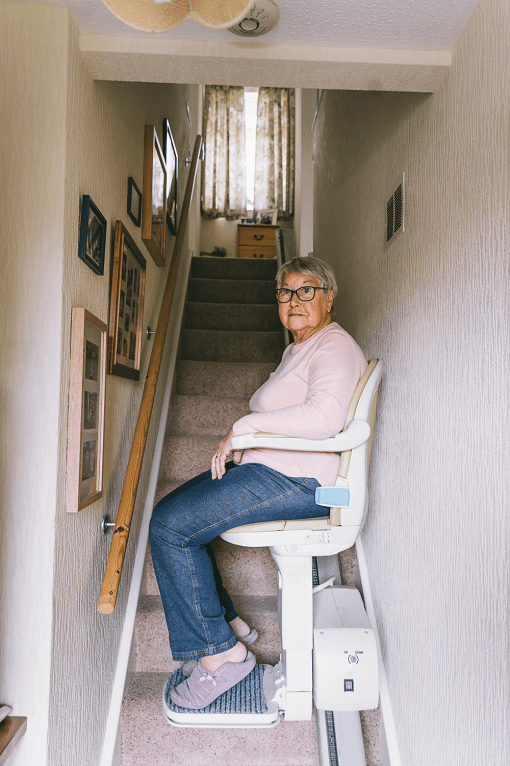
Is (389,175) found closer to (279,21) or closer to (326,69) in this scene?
(326,69)

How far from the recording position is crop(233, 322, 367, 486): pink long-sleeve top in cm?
148

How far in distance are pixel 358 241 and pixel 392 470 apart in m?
1.15

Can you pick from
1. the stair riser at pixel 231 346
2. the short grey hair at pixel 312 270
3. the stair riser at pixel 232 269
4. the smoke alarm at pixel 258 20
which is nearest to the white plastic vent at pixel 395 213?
the short grey hair at pixel 312 270

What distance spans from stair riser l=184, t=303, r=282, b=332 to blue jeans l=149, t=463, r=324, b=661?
2.51 m

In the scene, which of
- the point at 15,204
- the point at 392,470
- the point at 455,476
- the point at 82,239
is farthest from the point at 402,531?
the point at 15,204

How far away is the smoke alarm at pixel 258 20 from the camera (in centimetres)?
119

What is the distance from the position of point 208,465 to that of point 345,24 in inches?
73.7

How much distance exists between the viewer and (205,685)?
1.61m

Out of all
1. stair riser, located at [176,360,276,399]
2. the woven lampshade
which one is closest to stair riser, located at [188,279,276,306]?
stair riser, located at [176,360,276,399]

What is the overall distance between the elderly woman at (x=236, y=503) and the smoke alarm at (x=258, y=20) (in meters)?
0.79

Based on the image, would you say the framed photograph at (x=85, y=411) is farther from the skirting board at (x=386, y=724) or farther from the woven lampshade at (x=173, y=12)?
the skirting board at (x=386, y=724)

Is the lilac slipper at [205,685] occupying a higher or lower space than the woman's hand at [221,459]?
lower

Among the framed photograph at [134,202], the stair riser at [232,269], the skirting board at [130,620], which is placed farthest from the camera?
the stair riser at [232,269]

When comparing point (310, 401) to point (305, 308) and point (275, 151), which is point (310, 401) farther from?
point (275, 151)
